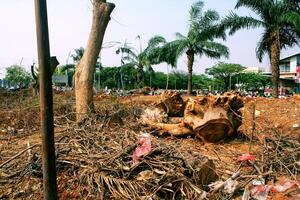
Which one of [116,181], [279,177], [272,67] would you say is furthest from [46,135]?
[272,67]

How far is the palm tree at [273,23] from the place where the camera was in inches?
682

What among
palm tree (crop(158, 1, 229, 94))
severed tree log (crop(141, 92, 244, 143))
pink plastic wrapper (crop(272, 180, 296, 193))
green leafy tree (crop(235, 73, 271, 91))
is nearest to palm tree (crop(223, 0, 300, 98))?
palm tree (crop(158, 1, 229, 94))

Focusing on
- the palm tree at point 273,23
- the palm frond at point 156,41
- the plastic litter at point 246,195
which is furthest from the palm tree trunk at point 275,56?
the plastic litter at point 246,195

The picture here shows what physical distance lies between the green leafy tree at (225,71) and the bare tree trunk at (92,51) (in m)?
38.4

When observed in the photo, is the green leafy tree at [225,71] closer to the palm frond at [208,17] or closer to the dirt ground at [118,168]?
the palm frond at [208,17]

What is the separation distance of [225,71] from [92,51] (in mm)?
39155

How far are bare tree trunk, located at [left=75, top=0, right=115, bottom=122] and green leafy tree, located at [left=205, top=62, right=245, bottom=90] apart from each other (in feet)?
126

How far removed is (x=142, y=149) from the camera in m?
3.83

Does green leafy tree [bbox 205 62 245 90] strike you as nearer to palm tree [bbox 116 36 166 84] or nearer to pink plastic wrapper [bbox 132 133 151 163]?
palm tree [bbox 116 36 166 84]

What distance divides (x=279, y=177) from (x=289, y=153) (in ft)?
2.26

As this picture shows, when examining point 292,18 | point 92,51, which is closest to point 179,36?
point 292,18

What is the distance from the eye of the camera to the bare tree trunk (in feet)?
22.2

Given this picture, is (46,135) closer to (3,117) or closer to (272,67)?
(3,117)

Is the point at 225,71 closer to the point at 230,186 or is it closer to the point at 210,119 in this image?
the point at 210,119
